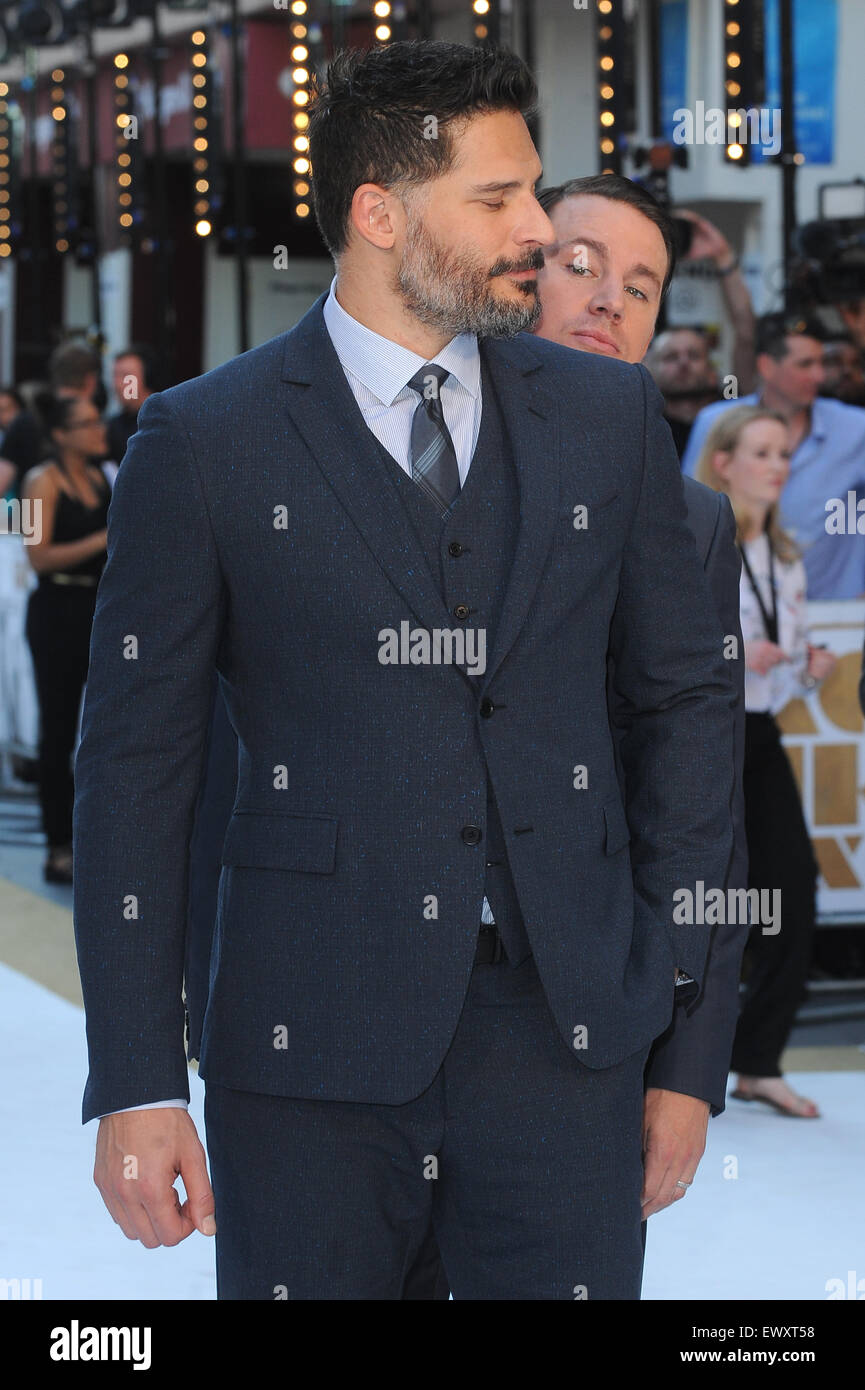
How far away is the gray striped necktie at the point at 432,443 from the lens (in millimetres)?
1715

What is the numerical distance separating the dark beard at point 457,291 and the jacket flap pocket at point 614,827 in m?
0.43

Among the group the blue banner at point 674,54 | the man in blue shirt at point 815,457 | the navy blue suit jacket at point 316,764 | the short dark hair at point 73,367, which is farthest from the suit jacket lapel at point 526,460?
the blue banner at point 674,54

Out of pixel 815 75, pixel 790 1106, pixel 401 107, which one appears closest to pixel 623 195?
pixel 401 107

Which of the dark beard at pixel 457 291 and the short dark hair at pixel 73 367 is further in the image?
the short dark hair at pixel 73 367

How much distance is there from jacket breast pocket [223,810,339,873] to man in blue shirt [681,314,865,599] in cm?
416

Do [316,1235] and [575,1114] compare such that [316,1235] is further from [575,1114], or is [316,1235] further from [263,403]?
[263,403]

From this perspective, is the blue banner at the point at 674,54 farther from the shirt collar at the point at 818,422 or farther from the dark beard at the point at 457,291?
the dark beard at the point at 457,291

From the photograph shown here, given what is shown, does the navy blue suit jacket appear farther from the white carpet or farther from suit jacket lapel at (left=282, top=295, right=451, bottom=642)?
the white carpet

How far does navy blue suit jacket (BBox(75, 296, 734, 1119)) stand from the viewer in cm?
165

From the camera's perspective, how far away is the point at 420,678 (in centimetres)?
164

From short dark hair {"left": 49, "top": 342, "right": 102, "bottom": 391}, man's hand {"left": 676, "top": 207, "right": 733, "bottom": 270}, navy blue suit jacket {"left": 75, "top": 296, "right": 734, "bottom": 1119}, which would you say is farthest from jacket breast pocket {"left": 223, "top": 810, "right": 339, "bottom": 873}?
short dark hair {"left": 49, "top": 342, "right": 102, "bottom": 391}

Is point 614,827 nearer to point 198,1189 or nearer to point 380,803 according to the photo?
point 380,803

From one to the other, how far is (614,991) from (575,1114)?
110 millimetres

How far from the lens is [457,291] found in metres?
1.66
